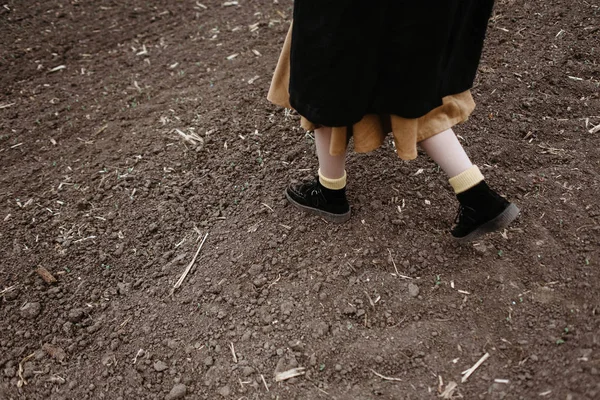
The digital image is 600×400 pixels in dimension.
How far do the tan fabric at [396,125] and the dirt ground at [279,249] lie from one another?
1.68 ft

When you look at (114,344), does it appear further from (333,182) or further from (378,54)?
(378,54)

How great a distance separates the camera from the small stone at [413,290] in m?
1.91

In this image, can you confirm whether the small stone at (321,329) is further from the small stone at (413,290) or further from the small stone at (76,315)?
the small stone at (76,315)

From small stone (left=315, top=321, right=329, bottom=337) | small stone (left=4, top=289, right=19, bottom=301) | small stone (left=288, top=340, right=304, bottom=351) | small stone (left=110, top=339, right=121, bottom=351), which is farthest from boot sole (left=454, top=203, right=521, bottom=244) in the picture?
small stone (left=4, top=289, right=19, bottom=301)

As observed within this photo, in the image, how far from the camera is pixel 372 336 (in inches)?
71.7

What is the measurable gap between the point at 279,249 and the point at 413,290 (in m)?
0.58

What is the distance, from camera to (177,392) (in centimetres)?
178

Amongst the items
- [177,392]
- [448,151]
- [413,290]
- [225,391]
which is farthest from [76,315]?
[448,151]

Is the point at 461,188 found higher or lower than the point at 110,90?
higher

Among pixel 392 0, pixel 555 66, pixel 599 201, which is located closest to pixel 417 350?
pixel 599 201

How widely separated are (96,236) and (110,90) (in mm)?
1255

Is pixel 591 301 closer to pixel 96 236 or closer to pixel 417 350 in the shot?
pixel 417 350

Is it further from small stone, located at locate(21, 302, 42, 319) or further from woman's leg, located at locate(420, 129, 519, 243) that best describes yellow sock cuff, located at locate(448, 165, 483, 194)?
small stone, located at locate(21, 302, 42, 319)

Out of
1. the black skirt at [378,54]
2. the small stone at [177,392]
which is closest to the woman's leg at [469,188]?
the black skirt at [378,54]
